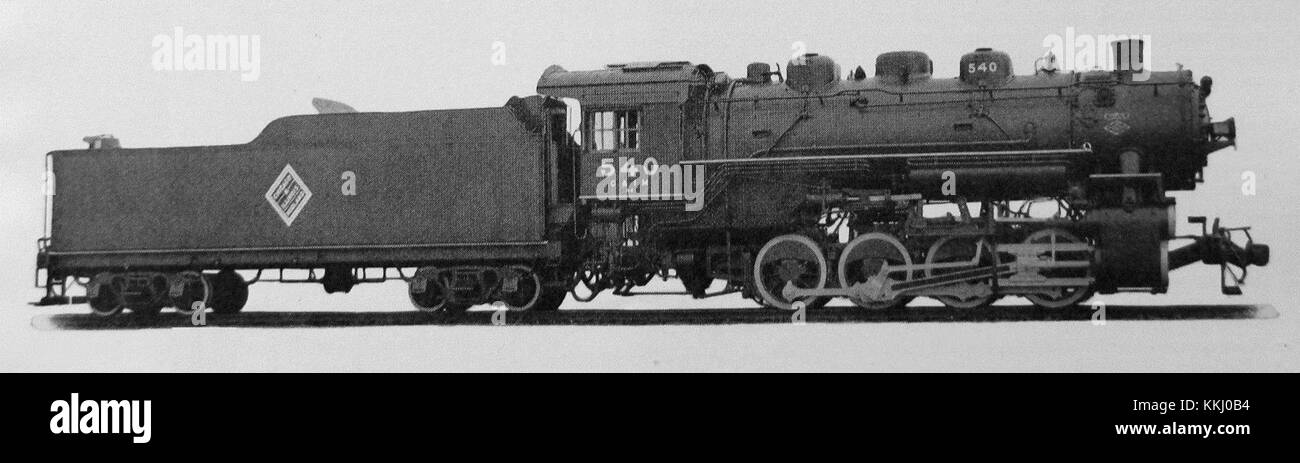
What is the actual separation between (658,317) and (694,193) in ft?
4.41

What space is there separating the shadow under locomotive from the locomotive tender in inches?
9.4

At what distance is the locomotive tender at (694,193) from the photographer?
13.7 meters

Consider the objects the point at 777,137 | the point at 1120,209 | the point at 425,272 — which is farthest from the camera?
the point at 425,272

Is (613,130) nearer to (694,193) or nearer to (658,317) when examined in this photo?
(694,193)

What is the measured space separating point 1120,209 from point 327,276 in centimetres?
846

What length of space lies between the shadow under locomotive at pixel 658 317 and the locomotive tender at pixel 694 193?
0.78 feet

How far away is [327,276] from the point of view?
1616cm

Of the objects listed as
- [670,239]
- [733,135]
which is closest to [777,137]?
[733,135]

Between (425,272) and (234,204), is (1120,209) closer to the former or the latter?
(425,272)

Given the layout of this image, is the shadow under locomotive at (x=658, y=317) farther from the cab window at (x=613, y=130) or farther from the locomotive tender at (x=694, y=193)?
the cab window at (x=613, y=130)

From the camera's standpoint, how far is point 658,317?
14.4m

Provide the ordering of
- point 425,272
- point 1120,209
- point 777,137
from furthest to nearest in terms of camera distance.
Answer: point 425,272 → point 777,137 → point 1120,209

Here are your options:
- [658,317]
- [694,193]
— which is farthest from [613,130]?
[658,317]

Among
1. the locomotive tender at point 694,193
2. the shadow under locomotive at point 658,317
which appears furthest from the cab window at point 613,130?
the shadow under locomotive at point 658,317
